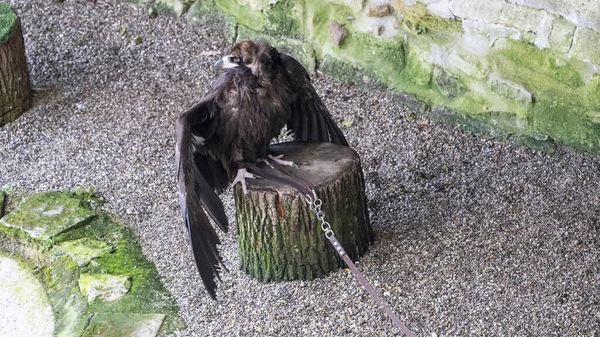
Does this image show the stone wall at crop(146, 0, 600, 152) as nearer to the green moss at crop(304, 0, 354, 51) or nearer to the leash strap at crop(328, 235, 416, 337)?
the green moss at crop(304, 0, 354, 51)

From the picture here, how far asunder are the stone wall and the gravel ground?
0.42 ft

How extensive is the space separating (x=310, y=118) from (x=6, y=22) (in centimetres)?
232

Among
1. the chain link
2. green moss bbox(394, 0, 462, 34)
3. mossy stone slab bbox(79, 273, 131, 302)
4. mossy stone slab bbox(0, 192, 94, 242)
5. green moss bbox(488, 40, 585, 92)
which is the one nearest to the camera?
the chain link

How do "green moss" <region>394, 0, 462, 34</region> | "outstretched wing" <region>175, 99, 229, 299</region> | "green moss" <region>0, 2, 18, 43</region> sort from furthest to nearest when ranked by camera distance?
"green moss" <region>0, 2, 18, 43</region> → "green moss" <region>394, 0, 462, 34</region> → "outstretched wing" <region>175, 99, 229, 299</region>

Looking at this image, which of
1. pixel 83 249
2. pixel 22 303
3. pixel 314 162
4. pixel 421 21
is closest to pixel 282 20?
pixel 421 21

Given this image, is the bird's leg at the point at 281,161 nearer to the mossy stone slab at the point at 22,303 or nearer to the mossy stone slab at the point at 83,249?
the mossy stone slab at the point at 83,249

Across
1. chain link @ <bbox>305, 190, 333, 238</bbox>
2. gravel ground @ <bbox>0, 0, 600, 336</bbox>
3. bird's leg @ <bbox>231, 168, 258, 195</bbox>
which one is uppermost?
bird's leg @ <bbox>231, 168, 258, 195</bbox>

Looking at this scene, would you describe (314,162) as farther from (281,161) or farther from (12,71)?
(12,71)

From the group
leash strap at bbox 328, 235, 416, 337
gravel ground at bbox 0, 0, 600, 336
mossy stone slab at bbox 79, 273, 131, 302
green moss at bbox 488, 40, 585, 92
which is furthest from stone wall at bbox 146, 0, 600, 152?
mossy stone slab at bbox 79, 273, 131, 302

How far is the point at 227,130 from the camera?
351cm

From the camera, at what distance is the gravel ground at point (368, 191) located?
344 centimetres

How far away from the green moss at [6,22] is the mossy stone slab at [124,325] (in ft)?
7.15

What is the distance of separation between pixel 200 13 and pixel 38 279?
8.15 ft

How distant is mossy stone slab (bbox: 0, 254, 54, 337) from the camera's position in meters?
3.84
